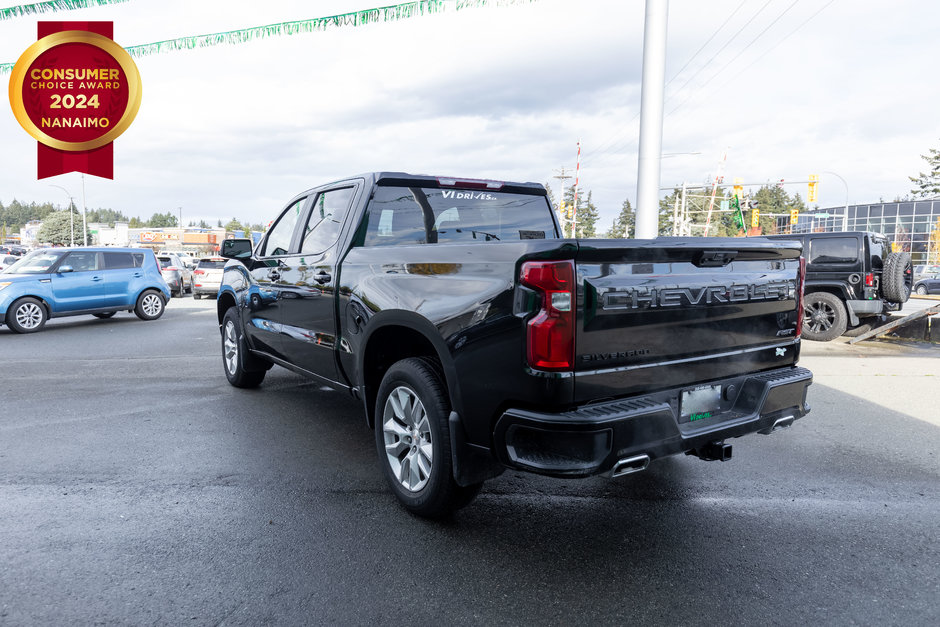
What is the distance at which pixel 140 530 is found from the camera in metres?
3.28

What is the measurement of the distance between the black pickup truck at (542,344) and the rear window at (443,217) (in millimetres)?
15

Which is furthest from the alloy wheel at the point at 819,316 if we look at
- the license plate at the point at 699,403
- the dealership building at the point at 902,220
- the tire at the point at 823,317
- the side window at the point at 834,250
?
the dealership building at the point at 902,220

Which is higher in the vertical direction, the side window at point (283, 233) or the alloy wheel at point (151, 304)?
the side window at point (283, 233)

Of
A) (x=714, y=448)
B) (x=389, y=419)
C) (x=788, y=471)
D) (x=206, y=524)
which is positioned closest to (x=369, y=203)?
(x=389, y=419)

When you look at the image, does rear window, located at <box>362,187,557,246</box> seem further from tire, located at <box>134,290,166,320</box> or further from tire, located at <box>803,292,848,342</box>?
tire, located at <box>134,290,166,320</box>

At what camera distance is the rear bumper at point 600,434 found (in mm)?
2680

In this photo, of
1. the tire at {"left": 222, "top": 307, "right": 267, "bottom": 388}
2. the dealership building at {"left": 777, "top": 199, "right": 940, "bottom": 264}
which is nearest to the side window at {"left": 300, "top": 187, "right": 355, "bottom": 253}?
the tire at {"left": 222, "top": 307, "right": 267, "bottom": 388}

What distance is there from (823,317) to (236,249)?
968 cm

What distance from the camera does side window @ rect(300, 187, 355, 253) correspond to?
4.60m

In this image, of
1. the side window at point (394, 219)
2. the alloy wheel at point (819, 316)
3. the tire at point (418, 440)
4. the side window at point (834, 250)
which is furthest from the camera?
the alloy wheel at point (819, 316)

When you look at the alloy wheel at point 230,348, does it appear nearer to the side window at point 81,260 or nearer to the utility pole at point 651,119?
the utility pole at point 651,119

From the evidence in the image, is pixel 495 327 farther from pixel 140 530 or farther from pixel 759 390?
pixel 140 530

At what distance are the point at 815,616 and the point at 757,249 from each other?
5.71 feet

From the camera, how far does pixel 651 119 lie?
10.0 m
